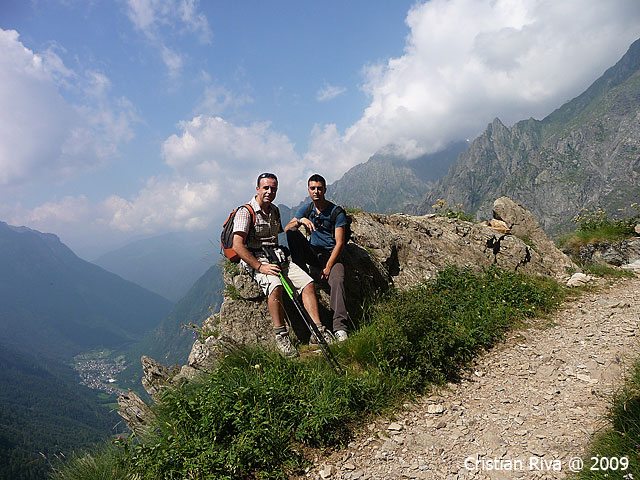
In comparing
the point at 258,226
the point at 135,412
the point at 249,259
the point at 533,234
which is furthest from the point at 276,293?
the point at 533,234

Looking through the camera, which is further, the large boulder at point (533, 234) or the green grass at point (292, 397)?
the large boulder at point (533, 234)

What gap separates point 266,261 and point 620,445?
18.0 ft

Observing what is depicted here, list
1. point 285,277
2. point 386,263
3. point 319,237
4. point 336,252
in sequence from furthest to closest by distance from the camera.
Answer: point 386,263, point 319,237, point 336,252, point 285,277

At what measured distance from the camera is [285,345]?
573 cm

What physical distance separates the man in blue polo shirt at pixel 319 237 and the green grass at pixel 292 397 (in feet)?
4.63

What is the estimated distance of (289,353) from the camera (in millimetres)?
5570

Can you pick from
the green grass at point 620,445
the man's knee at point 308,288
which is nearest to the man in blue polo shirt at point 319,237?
the man's knee at point 308,288

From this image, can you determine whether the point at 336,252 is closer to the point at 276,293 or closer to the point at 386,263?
the point at 276,293

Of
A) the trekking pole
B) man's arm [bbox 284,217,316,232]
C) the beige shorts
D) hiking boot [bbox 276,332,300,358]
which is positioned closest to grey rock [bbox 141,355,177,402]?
hiking boot [bbox 276,332,300,358]

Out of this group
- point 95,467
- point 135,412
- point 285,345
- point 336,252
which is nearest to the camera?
point 95,467

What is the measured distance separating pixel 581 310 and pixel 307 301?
21.5ft

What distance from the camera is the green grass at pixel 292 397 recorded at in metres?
3.54

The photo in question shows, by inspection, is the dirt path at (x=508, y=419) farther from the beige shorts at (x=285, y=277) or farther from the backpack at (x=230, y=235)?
the backpack at (x=230, y=235)

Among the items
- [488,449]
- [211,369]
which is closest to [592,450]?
[488,449]
